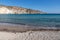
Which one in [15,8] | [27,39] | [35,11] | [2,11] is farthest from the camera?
[35,11]

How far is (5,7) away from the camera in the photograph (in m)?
124

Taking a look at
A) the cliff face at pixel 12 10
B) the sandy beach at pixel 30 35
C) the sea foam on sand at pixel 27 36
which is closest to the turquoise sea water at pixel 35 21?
the sandy beach at pixel 30 35

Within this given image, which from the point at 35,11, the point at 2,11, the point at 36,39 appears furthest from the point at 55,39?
the point at 35,11

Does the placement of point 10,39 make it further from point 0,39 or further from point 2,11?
point 2,11

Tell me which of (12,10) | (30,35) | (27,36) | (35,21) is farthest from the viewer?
(12,10)

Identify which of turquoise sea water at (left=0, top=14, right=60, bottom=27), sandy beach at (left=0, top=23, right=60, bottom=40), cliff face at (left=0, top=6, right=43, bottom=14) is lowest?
cliff face at (left=0, top=6, right=43, bottom=14)

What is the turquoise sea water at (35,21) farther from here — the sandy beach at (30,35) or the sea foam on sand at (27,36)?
the sea foam on sand at (27,36)

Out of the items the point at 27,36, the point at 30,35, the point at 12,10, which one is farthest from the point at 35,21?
the point at 12,10

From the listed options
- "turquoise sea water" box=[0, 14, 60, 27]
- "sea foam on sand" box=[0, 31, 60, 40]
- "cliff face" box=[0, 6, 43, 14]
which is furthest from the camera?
"cliff face" box=[0, 6, 43, 14]

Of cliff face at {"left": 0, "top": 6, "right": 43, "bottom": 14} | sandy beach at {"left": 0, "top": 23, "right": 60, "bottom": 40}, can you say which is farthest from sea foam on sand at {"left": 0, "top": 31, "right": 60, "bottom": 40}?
cliff face at {"left": 0, "top": 6, "right": 43, "bottom": 14}

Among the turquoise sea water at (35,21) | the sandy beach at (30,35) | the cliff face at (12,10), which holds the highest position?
the sandy beach at (30,35)

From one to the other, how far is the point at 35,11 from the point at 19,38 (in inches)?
5884

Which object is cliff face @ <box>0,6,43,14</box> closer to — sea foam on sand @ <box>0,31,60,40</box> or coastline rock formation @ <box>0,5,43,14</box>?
coastline rock formation @ <box>0,5,43,14</box>

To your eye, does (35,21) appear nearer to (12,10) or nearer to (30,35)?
(30,35)
